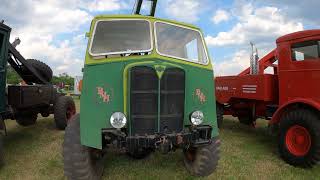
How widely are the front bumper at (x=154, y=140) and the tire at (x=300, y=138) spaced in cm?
256

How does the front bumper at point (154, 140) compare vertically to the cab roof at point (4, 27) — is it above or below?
below

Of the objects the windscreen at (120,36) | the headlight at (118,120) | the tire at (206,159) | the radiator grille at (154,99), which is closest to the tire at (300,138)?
the tire at (206,159)

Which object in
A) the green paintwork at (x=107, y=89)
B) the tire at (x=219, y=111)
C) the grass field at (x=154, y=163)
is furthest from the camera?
the tire at (x=219, y=111)

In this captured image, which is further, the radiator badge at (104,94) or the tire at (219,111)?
the tire at (219,111)

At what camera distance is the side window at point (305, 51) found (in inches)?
284

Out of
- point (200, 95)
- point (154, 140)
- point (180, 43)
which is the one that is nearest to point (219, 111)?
point (180, 43)

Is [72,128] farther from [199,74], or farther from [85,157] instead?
[199,74]

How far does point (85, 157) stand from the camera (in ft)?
16.9

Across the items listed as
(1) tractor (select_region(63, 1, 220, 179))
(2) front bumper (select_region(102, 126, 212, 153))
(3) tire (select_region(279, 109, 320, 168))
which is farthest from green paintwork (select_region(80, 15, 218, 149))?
(3) tire (select_region(279, 109, 320, 168))

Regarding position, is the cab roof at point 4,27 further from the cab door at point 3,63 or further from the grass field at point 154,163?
the grass field at point 154,163

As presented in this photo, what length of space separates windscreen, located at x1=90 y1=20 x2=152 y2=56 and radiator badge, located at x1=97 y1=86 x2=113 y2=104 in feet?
1.93

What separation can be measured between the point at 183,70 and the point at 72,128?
5.71 ft

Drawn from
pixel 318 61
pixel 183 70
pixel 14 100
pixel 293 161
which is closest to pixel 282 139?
pixel 293 161

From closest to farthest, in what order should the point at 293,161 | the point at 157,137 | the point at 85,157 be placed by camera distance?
the point at 157,137 → the point at 85,157 → the point at 293,161
